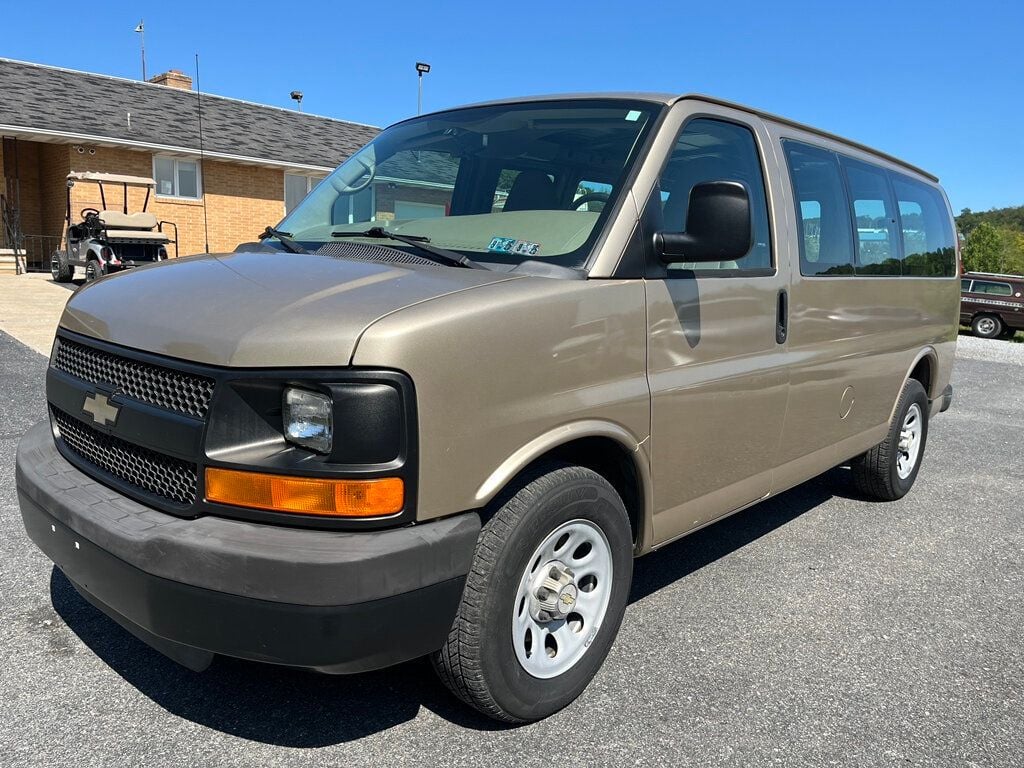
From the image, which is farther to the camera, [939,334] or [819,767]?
[939,334]

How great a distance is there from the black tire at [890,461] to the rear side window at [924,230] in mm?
767

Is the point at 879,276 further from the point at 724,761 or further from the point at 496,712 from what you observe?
the point at 496,712

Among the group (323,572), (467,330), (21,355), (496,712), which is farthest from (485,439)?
(21,355)

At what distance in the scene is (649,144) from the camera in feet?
10.1

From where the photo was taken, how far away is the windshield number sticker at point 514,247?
290 centimetres

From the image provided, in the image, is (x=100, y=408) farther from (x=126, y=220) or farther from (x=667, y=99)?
(x=126, y=220)

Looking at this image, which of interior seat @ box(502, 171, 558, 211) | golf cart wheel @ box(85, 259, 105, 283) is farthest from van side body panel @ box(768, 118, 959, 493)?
golf cart wheel @ box(85, 259, 105, 283)

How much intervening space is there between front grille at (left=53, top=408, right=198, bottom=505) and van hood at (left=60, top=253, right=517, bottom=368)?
31 cm

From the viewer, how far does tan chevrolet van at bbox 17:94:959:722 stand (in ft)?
7.29

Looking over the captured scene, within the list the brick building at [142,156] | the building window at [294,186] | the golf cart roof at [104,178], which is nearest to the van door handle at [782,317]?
the golf cart roof at [104,178]

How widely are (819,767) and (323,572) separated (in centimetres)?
165

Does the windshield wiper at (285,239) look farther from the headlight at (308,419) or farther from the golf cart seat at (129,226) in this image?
the golf cart seat at (129,226)

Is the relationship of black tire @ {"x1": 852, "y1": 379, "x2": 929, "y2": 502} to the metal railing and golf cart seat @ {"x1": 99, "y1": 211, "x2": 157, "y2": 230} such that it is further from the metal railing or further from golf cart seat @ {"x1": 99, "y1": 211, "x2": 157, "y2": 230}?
the metal railing

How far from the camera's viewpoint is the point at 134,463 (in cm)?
258
